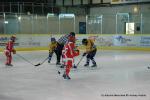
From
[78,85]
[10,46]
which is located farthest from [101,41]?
[78,85]

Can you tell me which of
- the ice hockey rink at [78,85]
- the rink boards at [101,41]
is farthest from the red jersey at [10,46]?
the rink boards at [101,41]

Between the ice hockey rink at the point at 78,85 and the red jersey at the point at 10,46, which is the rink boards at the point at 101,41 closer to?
the red jersey at the point at 10,46

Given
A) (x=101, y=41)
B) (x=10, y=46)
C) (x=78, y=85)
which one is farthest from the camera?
(x=101, y=41)

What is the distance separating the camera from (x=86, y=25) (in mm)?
26672

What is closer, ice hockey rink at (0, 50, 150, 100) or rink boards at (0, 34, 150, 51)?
ice hockey rink at (0, 50, 150, 100)

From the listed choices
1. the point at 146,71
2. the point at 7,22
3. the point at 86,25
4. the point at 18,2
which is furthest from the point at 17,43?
the point at 146,71

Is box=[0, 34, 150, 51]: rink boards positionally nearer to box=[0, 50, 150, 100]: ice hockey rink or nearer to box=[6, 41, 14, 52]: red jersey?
box=[6, 41, 14, 52]: red jersey

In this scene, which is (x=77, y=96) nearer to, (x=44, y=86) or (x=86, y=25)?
(x=44, y=86)

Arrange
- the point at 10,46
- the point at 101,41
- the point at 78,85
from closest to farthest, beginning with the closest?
the point at 78,85 → the point at 10,46 → the point at 101,41

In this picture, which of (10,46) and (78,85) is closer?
(78,85)

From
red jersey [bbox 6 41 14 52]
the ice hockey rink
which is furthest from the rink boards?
the ice hockey rink

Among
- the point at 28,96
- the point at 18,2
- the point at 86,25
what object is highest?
the point at 18,2

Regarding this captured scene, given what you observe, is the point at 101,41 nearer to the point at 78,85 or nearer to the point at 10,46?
the point at 10,46

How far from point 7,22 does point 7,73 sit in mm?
12846
